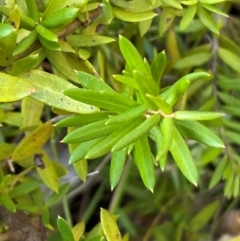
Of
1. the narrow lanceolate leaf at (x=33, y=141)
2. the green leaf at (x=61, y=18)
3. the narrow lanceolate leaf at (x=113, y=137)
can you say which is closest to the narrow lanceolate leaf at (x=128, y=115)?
the narrow lanceolate leaf at (x=113, y=137)

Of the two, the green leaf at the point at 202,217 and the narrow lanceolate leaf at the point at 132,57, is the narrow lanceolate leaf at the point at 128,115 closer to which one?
the narrow lanceolate leaf at the point at 132,57

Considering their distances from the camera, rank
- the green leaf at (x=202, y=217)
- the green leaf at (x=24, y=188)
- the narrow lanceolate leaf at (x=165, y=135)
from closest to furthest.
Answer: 1. the narrow lanceolate leaf at (x=165, y=135)
2. the green leaf at (x=24, y=188)
3. the green leaf at (x=202, y=217)

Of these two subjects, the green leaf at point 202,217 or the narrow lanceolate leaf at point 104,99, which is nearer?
the narrow lanceolate leaf at point 104,99

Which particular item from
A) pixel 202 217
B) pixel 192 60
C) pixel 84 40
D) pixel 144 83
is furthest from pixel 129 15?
pixel 202 217

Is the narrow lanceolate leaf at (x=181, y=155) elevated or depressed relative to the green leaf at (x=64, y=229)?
elevated

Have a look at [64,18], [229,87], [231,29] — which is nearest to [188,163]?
[64,18]

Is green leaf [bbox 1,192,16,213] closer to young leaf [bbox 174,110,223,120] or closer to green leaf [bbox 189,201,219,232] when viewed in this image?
young leaf [bbox 174,110,223,120]

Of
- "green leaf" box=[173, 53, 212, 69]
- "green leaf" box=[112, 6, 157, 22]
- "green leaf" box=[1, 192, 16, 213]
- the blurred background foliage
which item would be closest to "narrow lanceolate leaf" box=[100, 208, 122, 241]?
the blurred background foliage
